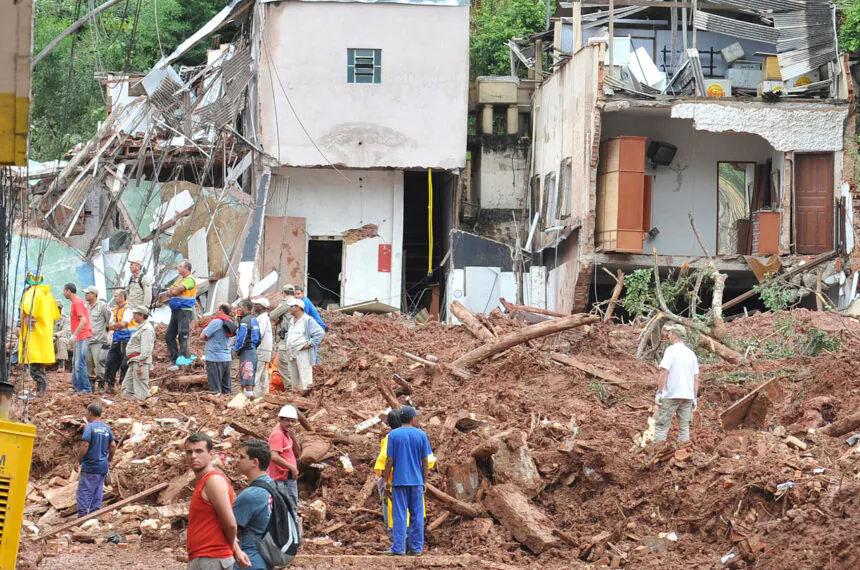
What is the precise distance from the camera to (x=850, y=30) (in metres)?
26.8

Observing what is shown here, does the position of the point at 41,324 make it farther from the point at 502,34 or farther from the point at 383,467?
the point at 502,34

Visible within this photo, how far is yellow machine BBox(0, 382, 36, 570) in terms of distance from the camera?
21.3 feet

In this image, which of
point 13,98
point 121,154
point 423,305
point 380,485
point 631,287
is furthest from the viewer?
point 423,305

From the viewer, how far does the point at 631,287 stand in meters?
23.3

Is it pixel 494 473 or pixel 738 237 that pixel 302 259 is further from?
pixel 494 473

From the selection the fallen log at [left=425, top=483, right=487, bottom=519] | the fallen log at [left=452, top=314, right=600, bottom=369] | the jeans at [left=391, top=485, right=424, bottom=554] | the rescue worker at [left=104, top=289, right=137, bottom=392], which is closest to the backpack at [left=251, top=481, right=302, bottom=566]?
the jeans at [left=391, top=485, right=424, bottom=554]

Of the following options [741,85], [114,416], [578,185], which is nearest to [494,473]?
[114,416]

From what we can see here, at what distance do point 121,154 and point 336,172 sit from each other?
5247 mm

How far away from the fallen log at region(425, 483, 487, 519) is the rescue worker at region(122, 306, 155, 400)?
19.2ft

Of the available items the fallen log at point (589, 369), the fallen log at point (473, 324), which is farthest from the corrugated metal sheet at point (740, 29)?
the fallen log at point (589, 369)

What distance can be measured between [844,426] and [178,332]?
1027cm

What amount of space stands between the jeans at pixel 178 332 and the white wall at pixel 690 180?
1353 centimetres

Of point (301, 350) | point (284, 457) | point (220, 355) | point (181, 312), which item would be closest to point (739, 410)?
point (301, 350)

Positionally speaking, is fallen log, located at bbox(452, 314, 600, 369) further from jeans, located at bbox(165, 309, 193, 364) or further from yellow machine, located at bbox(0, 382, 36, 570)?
yellow machine, located at bbox(0, 382, 36, 570)
